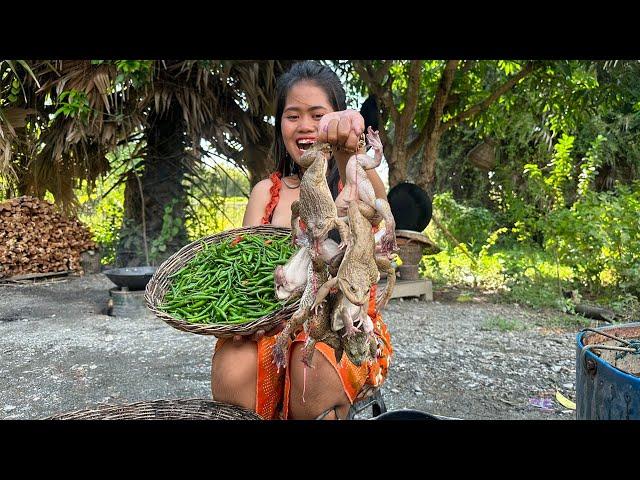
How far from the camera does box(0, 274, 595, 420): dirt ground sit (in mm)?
3900

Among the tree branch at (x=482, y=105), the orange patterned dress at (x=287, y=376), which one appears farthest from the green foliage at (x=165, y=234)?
the orange patterned dress at (x=287, y=376)

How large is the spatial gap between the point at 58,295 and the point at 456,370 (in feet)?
19.0

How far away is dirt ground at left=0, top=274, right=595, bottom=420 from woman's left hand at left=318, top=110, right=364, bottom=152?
8.63 ft

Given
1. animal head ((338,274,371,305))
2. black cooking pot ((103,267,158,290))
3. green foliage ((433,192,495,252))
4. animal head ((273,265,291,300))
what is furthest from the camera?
green foliage ((433,192,495,252))

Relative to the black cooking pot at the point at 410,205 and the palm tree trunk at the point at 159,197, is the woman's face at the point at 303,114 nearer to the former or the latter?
the black cooking pot at the point at 410,205

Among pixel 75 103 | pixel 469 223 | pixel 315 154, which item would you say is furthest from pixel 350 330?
pixel 469 223

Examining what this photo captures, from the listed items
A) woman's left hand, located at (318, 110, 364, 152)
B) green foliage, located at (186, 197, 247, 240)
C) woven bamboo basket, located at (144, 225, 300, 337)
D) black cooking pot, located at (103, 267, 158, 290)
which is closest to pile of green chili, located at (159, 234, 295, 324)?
woven bamboo basket, located at (144, 225, 300, 337)

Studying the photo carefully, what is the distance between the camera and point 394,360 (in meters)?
4.79

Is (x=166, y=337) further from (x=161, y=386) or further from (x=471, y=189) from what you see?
(x=471, y=189)

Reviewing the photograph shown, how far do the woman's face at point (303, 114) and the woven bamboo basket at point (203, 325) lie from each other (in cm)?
36

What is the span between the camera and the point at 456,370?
451 cm

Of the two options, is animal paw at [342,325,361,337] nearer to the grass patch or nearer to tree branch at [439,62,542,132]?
the grass patch

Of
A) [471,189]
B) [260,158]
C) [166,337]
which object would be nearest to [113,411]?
[166,337]

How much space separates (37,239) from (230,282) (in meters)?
8.04
